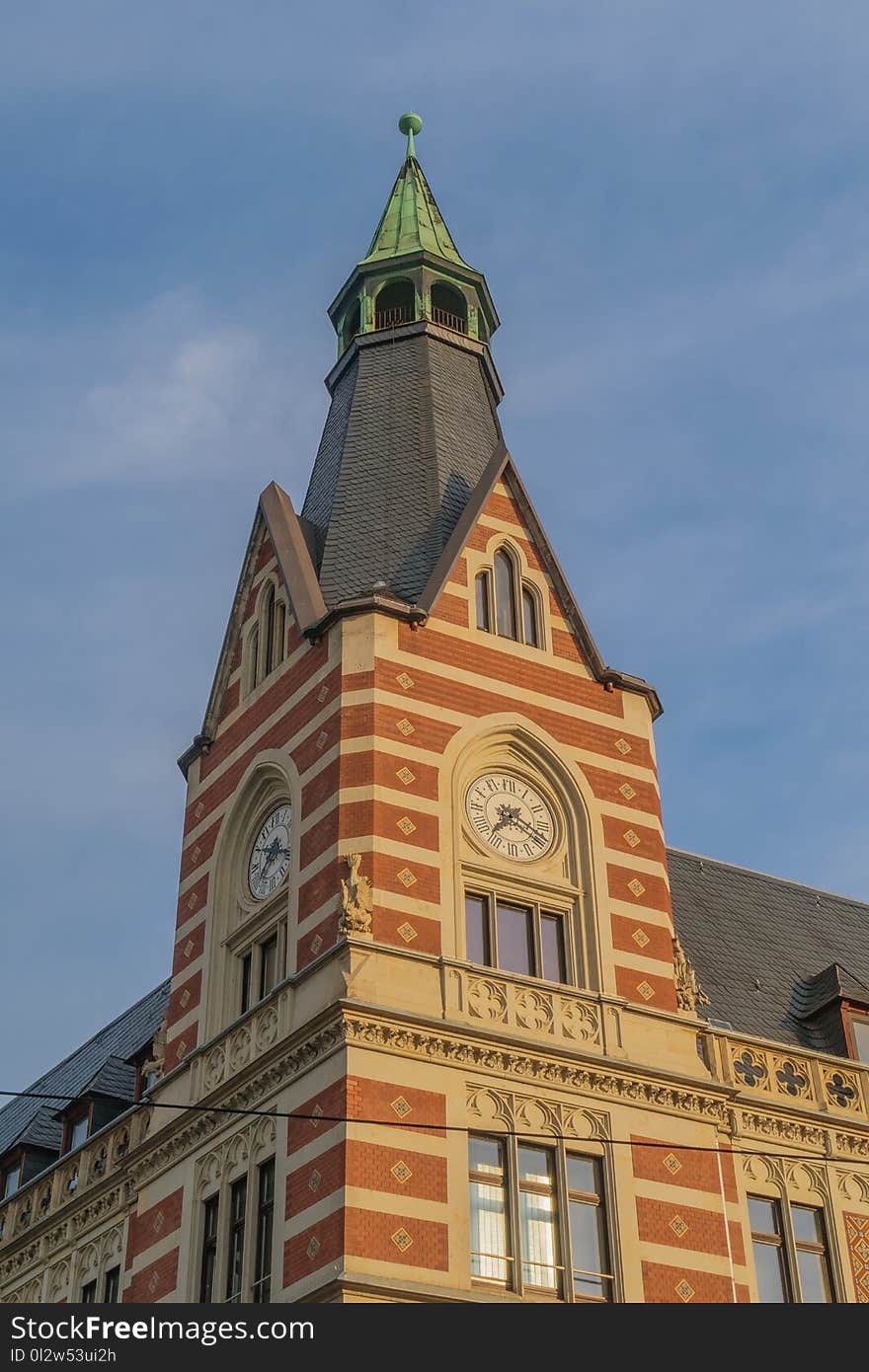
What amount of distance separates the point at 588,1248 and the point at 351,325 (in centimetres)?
2324

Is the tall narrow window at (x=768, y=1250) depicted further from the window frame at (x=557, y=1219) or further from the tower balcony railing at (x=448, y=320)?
the tower balcony railing at (x=448, y=320)

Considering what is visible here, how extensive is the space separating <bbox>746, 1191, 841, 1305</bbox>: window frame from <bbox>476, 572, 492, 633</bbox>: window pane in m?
11.0

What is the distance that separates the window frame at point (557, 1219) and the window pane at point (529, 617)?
390 inches

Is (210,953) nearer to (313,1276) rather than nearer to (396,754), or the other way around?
(396,754)

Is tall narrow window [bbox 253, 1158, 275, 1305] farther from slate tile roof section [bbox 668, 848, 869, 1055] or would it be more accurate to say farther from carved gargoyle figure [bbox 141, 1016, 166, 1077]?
slate tile roof section [bbox 668, 848, 869, 1055]

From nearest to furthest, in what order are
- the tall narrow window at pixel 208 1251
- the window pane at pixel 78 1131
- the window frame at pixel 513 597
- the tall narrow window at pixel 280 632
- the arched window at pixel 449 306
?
1. the tall narrow window at pixel 208 1251
2. the window frame at pixel 513 597
3. the tall narrow window at pixel 280 632
4. the window pane at pixel 78 1131
5. the arched window at pixel 449 306

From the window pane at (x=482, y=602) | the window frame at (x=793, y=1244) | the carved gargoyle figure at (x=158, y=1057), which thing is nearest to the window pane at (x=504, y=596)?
the window pane at (x=482, y=602)

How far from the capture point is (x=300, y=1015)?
30844 mm

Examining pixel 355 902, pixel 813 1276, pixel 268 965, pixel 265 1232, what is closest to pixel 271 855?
pixel 268 965

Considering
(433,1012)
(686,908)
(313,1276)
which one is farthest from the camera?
(686,908)

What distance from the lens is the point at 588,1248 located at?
98.1ft

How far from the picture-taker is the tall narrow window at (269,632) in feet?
122
